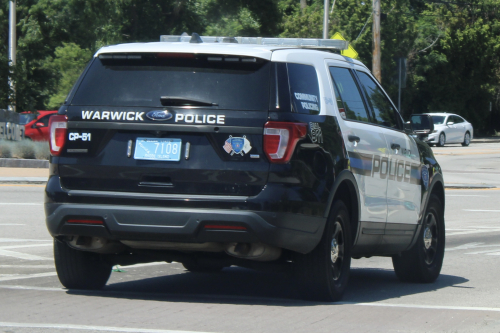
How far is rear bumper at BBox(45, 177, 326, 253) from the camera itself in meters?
6.18

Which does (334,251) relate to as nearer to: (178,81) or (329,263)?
(329,263)

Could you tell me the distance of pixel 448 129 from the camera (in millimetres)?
41500

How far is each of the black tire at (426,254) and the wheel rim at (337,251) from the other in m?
1.65

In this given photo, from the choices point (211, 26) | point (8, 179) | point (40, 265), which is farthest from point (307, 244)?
point (211, 26)

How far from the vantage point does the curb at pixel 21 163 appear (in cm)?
2428

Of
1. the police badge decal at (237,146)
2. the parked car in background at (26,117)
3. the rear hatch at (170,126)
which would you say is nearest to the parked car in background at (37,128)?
the parked car in background at (26,117)

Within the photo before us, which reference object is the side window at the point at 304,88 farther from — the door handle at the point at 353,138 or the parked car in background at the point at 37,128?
the parked car in background at the point at 37,128

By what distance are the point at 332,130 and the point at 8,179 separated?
15.0m

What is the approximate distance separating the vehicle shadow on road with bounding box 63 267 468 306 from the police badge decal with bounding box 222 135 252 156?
124 cm

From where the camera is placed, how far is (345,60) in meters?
7.66

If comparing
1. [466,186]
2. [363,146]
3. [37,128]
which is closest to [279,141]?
[363,146]

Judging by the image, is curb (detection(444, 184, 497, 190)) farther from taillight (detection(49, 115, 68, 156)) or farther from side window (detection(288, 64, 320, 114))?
taillight (detection(49, 115, 68, 156))

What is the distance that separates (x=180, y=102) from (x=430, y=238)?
355 centimetres

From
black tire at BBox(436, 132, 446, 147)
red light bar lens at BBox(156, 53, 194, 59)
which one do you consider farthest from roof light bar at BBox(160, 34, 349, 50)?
black tire at BBox(436, 132, 446, 147)
